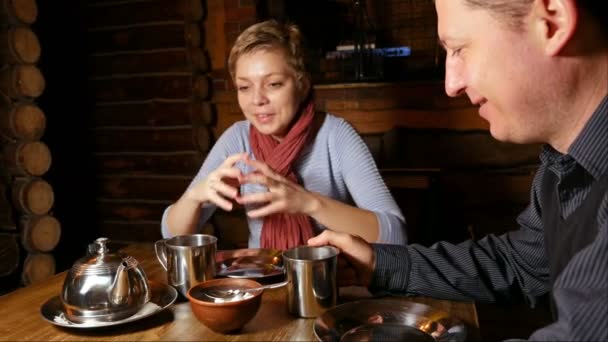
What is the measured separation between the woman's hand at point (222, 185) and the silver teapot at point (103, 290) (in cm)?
50

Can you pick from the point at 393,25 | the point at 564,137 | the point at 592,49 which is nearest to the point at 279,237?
the point at 564,137

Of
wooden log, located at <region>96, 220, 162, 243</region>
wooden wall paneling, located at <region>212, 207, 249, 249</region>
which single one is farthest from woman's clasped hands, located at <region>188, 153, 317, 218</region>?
wooden log, located at <region>96, 220, 162, 243</region>

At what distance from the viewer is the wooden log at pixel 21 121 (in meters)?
3.02

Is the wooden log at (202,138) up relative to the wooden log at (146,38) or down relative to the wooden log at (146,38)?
down

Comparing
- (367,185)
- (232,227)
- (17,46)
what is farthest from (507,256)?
(17,46)

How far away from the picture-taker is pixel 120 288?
3.59 feet

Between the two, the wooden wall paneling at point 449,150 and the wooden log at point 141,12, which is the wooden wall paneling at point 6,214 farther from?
the wooden wall paneling at point 449,150

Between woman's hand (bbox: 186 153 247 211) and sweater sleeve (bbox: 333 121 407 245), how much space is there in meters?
0.46

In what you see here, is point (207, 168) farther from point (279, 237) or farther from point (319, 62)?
point (319, 62)

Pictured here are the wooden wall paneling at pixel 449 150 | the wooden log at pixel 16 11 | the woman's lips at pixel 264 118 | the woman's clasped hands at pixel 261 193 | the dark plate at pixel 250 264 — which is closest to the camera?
the dark plate at pixel 250 264

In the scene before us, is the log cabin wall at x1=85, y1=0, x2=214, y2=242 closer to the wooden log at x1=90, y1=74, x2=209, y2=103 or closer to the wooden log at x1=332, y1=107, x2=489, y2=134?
the wooden log at x1=90, y1=74, x2=209, y2=103

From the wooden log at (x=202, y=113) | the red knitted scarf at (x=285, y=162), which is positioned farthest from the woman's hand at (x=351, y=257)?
the wooden log at (x=202, y=113)

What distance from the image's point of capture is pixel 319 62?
151 inches

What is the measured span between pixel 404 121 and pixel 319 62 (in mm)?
841
